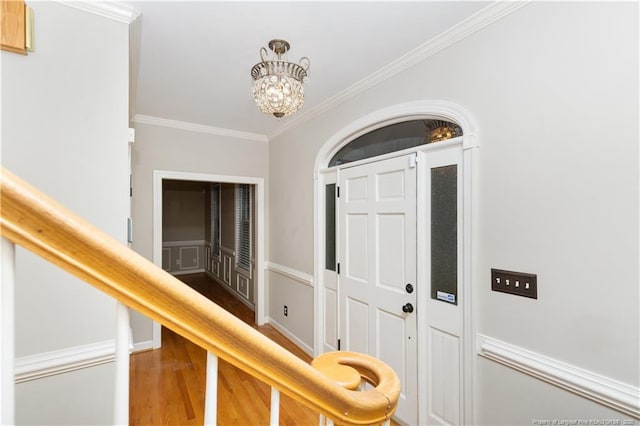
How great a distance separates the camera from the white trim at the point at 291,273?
329 cm

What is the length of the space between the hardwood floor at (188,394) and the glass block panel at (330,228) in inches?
45.1

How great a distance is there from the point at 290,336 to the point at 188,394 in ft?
4.43

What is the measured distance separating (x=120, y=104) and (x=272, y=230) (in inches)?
104

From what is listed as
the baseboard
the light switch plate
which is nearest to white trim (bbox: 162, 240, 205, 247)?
the baseboard

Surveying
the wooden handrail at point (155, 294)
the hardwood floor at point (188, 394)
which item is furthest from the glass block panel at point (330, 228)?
the wooden handrail at point (155, 294)

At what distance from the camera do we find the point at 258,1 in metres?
1.60

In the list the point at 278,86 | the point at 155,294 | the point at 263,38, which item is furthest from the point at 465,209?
the point at 155,294

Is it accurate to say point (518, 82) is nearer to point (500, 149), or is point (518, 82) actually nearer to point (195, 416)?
point (500, 149)

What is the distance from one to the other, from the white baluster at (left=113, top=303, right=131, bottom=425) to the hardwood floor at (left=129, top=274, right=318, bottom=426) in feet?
6.91

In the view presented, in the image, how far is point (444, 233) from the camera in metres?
1.96

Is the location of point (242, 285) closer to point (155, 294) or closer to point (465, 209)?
point (465, 209)

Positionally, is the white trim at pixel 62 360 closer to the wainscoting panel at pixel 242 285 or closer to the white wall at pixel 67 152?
the white wall at pixel 67 152

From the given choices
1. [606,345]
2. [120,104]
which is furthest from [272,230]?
Result: [606,345]

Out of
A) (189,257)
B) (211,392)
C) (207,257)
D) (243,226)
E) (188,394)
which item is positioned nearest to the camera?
(211,392)
